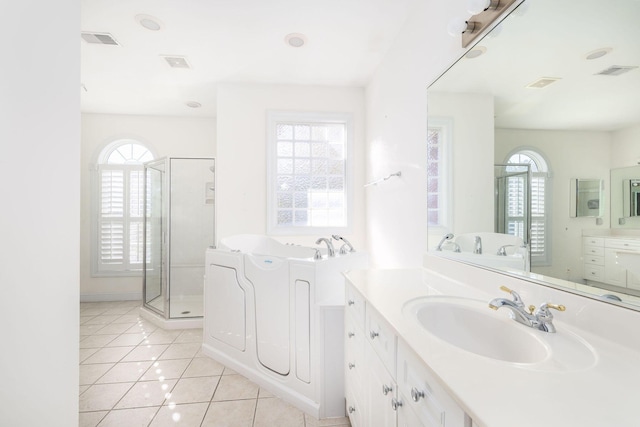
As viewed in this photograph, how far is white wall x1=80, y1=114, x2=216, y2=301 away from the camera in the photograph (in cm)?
401

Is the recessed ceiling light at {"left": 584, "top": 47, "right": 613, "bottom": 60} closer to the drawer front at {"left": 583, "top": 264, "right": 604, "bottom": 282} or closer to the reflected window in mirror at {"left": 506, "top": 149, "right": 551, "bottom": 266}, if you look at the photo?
the reflected window in mirror at {"left": 506, "top": 149, "right": 551, "bottom": 266}

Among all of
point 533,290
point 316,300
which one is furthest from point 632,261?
point 316,300

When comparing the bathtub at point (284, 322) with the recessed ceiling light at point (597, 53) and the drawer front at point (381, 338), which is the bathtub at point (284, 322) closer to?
the drawer front at point (381, 338)

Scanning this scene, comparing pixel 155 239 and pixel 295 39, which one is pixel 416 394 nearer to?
pixel 295 39

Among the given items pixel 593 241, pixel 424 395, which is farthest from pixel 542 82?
pixel 424 395

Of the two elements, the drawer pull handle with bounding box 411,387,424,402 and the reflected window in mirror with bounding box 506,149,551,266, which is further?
the reflected window in mirror with bounding box 506,149,551,266

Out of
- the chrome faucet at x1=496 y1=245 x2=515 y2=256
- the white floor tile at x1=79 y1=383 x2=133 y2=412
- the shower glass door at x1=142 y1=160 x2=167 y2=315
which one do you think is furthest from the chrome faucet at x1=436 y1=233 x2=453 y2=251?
the shower glass door at x1=142 y1=160 x2=167 y2=315

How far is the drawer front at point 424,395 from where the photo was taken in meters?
0.58

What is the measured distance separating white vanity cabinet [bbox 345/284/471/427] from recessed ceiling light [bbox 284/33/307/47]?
6.66 feet

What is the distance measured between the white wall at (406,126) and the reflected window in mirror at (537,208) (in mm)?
734


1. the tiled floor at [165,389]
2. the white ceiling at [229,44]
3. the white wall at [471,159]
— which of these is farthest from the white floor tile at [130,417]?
the white ceiling at [229,44]

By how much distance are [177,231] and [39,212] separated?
2.24 meters

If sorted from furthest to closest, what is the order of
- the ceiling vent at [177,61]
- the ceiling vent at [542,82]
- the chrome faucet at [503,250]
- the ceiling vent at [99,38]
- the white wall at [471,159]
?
the ceiling vent at [177,61] < the ceiling vent at [99,38] < the white wall at [471,159] < the chrome faucet at [503,250] < the ceiling vent at [542,82]

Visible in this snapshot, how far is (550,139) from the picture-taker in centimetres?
97
